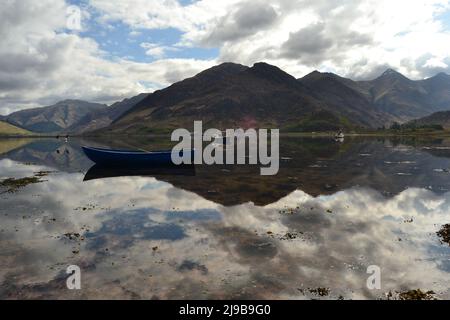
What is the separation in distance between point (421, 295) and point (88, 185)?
3633 cm

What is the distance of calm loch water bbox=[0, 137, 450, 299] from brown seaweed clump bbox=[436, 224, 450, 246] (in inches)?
8.8

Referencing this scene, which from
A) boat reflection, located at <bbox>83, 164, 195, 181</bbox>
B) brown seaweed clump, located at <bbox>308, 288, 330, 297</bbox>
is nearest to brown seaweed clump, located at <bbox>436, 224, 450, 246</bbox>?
brown seaweed clump, located at <bbox>308, 288, 330, 297</bbox>

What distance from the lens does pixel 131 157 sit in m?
55.1

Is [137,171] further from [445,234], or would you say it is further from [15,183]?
[445,234]

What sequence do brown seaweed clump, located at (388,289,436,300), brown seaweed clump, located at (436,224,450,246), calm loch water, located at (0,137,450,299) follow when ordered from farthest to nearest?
brown seaweed clump, located at (436,224,450,246), calm loch water, located at (0,137,450,299), brown seaweed clump, located at (388,289,436,300)

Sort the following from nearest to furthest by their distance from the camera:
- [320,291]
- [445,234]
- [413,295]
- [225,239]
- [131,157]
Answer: [413,295]
[320,291]
[225,239]
[445,234]
[131,157]

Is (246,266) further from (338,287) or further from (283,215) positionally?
(283,215)

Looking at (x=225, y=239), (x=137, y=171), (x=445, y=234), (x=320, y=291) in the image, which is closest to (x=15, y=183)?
(x=137, y=171)

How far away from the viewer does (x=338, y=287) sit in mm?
15273

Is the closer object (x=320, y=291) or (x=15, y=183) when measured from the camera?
(x=320, y=291)

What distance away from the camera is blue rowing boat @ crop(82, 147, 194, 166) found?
181 ft

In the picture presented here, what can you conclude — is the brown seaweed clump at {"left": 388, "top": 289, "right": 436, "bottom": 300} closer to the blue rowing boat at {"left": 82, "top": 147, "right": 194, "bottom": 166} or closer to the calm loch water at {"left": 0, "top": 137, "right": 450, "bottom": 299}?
the calm loch water at {"left": 0, "top": 137, "right": 450, "bottom": 299}

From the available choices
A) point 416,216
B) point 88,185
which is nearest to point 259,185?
point 416,216

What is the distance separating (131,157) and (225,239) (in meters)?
36.6
